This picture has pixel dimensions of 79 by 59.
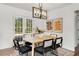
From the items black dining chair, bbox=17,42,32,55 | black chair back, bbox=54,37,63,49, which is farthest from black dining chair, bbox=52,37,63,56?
black dining chair, bbox=17,42,32,55

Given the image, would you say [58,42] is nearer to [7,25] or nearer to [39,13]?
[39,13]

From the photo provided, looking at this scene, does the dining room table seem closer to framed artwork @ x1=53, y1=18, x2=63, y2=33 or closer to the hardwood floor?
framed artwork @ x1=53, y1=18, x2=63, y2=33

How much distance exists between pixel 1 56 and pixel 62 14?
0.90m

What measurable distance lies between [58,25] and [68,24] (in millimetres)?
119

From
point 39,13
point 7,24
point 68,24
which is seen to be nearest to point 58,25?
Answer: point 68,24

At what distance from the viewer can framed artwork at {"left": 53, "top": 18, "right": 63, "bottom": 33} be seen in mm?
1114

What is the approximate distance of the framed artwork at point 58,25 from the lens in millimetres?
1114

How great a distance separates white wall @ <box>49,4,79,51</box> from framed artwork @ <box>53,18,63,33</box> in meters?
0.04

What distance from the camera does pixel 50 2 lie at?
Result: 1079 mm

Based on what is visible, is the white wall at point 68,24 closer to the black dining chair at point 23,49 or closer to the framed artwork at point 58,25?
the framed artwork at point 58,25

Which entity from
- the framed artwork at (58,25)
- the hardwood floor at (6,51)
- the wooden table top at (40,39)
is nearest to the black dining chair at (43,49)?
the wooden table top at (40,39)

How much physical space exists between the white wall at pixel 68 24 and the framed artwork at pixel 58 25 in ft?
0.12

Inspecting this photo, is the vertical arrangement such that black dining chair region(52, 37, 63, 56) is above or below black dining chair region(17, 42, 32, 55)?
above

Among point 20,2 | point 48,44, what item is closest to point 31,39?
point 48,44
